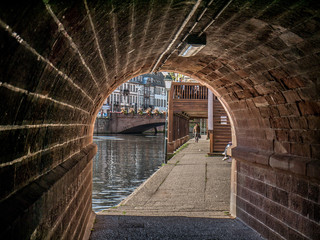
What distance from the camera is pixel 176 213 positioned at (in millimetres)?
8406

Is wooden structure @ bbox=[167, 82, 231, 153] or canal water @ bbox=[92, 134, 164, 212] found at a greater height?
wooden structure @ bbox=[167, 82, 231, 153]

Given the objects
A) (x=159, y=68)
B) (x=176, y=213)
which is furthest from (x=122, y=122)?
(x=176, y=213)

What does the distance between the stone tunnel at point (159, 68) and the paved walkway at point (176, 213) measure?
0.49m

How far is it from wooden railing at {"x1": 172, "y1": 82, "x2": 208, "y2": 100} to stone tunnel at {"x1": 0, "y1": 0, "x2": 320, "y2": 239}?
49.6ft

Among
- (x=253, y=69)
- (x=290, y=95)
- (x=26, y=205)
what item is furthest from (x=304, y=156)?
(x=26, y=205)

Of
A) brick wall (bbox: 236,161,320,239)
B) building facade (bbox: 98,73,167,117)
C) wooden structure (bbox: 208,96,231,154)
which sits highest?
building facade (bbox: 98,73,167,117)


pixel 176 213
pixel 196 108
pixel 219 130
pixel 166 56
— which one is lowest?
pixel 176 213

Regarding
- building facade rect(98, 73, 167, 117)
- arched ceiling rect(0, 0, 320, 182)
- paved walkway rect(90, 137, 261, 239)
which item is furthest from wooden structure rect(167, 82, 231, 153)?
building facade rect(98, 73, 167, 117)

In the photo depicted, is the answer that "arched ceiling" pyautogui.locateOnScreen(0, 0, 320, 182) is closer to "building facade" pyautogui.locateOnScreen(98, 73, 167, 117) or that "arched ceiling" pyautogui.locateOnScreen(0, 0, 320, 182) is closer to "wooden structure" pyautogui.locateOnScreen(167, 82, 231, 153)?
"wooden structure" pyautogui.locateOnScreen(167, 82, 231, 153)

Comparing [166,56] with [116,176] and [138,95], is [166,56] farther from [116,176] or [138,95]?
[138,95]

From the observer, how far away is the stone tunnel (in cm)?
233

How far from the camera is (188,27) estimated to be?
16.8 feet

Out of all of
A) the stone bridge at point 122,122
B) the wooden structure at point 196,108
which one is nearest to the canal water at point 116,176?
the wooden structure at point 196,108

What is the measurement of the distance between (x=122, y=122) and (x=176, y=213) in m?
62.3
